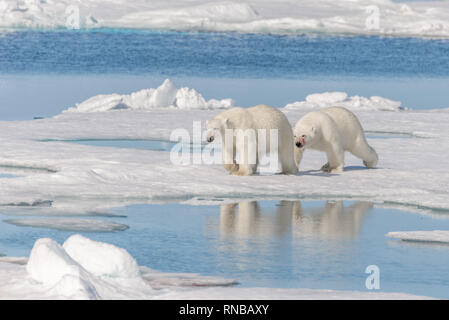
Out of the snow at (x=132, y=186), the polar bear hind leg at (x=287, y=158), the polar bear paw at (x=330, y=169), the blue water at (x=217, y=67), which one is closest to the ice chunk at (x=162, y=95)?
the blue water at (x=217, y=67)

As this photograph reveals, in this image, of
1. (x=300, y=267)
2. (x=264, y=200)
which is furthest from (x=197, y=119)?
(x=300, y=267)

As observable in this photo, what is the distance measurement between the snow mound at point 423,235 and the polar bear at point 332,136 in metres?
2.41

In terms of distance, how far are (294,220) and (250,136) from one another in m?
1.66

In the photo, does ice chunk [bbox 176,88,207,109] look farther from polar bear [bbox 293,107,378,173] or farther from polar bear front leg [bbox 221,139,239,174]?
polar bear front leg [bbox 221,139,239,174]

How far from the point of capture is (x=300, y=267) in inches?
257

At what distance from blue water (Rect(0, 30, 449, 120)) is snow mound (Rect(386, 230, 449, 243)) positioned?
37.4 ft

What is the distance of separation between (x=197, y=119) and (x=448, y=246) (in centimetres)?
974

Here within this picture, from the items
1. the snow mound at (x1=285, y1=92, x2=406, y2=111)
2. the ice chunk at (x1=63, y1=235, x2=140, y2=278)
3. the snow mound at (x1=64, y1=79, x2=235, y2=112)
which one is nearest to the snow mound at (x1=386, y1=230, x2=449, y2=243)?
the ice chunk at (x1=63, y1=235, x2=140, y2=278)

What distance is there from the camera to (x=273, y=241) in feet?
24.1

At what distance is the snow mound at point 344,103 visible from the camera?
1988 centimetres

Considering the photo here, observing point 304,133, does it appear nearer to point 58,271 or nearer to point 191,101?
point 58,271

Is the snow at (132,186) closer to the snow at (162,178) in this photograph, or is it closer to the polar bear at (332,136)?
the snow at (162,178)
